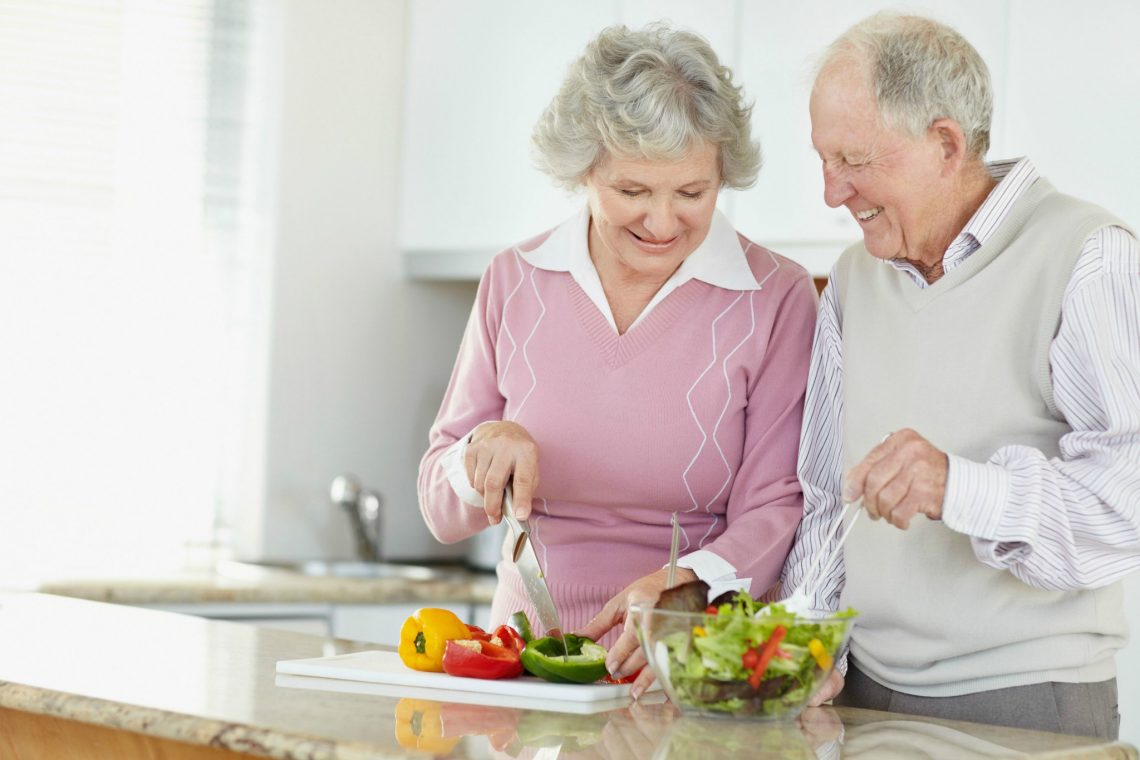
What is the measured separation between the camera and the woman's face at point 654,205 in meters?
1.70

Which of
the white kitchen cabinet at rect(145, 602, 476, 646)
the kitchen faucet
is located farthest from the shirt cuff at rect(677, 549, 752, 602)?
the kitchen faucet

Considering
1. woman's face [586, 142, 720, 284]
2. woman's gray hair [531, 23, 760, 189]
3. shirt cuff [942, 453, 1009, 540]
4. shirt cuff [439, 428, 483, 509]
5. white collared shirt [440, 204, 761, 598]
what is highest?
woman's gray hair [531, 23, 760, 189]

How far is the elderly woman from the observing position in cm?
170

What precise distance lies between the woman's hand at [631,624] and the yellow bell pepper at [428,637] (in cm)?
16

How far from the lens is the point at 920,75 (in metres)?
1.47

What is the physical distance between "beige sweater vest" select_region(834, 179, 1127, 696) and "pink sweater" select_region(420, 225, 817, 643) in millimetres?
219

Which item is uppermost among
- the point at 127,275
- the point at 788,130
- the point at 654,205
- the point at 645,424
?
the point at 788,130

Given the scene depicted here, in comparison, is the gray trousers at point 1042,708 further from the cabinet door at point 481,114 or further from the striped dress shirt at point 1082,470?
the cabinet door at point 481,114

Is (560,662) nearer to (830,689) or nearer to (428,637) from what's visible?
(428,637)

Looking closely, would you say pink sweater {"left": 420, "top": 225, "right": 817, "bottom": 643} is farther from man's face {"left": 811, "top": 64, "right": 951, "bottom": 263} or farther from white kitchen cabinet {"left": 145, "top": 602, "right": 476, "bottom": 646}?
white kitchen cabinet {"left": 145, "top": 602, "right": 476, "bottom": 646}

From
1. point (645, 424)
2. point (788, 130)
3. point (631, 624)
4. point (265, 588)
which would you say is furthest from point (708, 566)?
point (265, 588)

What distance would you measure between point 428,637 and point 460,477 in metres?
0.28

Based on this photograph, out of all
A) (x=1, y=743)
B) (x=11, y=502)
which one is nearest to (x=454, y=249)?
(x=11, y=502)

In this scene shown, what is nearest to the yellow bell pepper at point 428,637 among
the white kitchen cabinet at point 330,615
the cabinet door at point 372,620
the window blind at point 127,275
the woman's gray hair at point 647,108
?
the woman's gray hair at point 647,108
